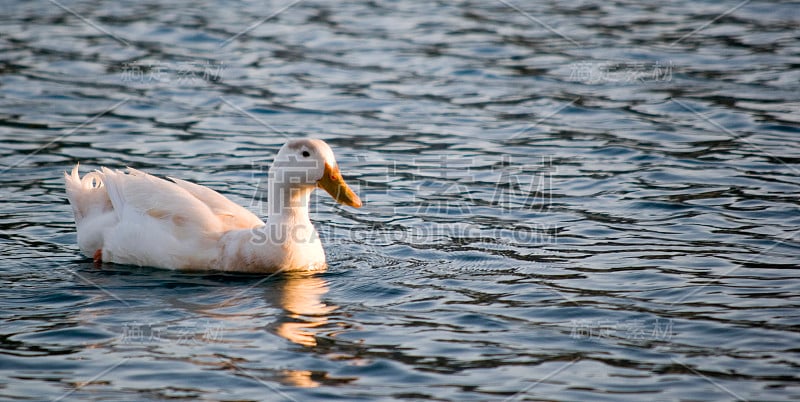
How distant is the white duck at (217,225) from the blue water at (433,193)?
0.16 m

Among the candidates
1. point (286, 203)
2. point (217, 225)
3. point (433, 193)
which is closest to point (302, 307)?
point (286, 203)

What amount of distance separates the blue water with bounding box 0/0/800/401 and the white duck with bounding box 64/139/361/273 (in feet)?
0.52

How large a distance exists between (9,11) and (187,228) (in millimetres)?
11085

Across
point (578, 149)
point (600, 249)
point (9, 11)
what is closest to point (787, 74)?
point (578, 149)

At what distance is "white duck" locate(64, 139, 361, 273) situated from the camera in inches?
318

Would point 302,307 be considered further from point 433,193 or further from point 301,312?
point 433,193

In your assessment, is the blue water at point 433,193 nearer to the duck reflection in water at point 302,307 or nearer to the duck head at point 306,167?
the duck reflection in water at point 302,307

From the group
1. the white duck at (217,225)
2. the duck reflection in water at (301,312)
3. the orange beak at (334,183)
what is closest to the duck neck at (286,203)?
the white duck at (217,225)

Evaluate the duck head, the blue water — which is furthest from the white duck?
the blue water

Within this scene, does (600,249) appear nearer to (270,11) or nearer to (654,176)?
(654,176)

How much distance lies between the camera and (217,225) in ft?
27.3

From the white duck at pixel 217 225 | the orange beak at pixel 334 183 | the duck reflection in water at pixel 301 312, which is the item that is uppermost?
the orange beak at pixel 334 183

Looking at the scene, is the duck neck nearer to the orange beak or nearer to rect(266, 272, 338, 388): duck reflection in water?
the orange beak

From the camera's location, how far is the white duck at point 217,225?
808cm
